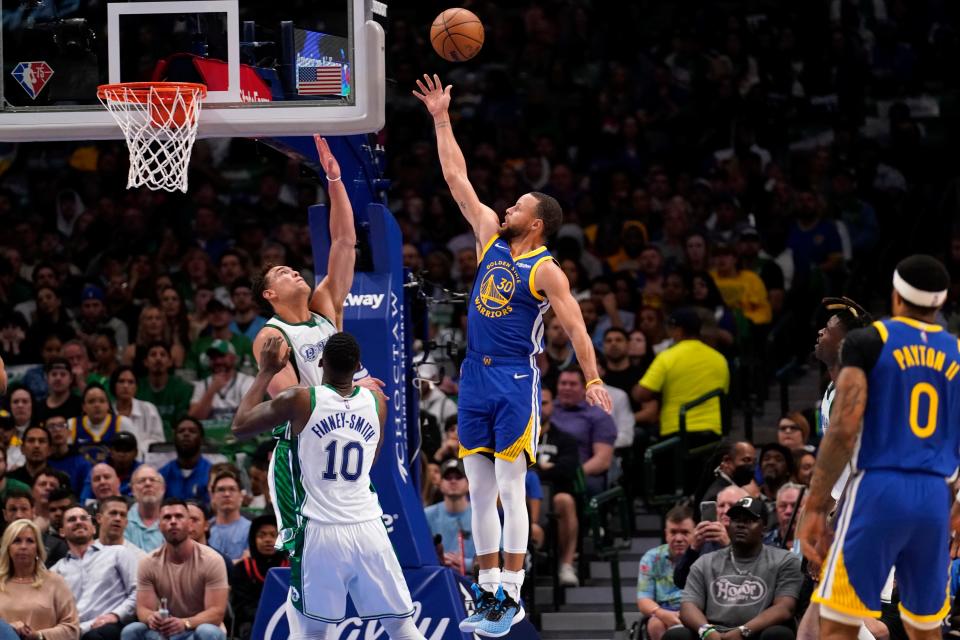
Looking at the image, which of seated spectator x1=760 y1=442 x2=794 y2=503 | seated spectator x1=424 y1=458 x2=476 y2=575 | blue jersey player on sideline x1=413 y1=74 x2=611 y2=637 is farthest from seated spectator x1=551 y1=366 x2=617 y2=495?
blue jersey player on sideline x1=413 y1=74 x2=611 y2=637

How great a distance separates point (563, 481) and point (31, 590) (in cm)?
439

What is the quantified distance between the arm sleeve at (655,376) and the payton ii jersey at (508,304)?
5139mm

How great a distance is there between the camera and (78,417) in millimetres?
15656

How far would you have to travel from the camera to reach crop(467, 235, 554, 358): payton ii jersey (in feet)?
33.2

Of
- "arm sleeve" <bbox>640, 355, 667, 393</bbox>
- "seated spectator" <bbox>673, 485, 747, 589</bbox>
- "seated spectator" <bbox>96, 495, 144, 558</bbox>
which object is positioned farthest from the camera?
"arm sleeve" <bbox>640, 355, 667, 393</bbox>

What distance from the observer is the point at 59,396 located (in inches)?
627

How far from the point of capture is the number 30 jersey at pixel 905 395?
799cm

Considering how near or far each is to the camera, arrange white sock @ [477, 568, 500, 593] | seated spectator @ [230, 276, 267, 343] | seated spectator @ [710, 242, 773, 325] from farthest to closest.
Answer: seated spectator @ [710, 242, 773, 325] → seated spectator @ [230, 276, 267, 343] → white sock @ [477, 568, 500, 593]

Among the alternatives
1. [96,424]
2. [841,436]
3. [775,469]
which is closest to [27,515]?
[96,424]

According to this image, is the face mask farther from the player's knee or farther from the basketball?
the basketball

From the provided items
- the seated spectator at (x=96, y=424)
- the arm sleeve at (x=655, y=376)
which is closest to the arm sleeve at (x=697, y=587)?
the arm sleeve at (x=655, y=376)

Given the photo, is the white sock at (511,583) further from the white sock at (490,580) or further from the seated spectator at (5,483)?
the seated spectator at (5,483)

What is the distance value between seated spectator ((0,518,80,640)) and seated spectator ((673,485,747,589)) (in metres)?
4.64

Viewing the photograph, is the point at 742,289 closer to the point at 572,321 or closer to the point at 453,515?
the point at 453,515
